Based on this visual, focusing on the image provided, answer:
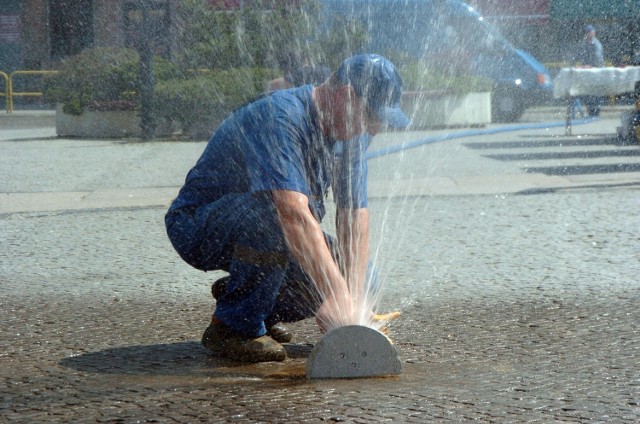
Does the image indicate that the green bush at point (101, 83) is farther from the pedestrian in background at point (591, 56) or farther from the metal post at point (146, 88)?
the pedestrian in background at point (591, 56)

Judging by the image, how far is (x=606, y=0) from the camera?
25453mm

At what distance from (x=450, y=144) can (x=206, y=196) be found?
11969mm

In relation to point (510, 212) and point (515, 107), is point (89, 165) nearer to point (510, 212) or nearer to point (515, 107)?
point (510, 212)

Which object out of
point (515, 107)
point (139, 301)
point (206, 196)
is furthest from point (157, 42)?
point (206, 196)

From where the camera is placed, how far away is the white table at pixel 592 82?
55.0ft

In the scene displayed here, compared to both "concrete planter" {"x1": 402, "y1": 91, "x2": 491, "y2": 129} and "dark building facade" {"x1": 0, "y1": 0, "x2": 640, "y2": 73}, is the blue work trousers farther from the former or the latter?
"dark building facade" {"x1": 0, "y1": 0, "x2": 640, "y2": 73}

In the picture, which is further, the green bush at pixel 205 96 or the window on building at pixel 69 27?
the window on building at pixel 69 27

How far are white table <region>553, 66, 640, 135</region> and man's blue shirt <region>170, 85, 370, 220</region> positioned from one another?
13.0 meters

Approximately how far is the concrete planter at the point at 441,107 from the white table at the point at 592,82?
2.28 meters

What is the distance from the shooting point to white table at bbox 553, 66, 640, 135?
1675 cm

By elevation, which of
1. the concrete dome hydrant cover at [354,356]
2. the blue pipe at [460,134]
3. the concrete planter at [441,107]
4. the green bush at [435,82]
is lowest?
the blue pipe at [460,134]

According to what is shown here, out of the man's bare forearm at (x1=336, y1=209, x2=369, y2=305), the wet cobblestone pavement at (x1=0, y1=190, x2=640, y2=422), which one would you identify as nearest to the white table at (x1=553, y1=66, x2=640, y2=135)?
the wet cobblestone pavement at (x1=0, y1=190, x2=640, y2=422)

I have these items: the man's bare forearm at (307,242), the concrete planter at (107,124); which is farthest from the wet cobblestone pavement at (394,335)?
the concrete planter at (107,124)

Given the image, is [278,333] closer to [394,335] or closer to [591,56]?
[394,335]
